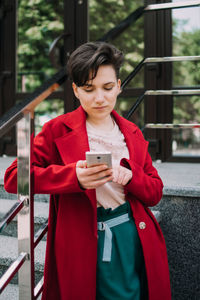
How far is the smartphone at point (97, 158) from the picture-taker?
0.99 metres

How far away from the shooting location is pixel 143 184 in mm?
1166

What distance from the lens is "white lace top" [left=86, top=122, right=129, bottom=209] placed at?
Answer: 122 cm

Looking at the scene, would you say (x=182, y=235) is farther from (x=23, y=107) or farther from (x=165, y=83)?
(x=165, y=83)

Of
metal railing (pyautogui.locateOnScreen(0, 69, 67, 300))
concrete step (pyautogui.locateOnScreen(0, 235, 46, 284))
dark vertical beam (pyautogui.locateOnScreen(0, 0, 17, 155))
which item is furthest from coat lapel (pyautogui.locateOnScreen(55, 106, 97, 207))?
dark vertical beam (pyautogui.locateOnScreen(0, 0, 17, 155))

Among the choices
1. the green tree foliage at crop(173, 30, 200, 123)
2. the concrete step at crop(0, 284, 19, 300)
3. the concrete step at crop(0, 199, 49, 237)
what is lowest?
the concrete step at crop(0, 284, 19, 300)

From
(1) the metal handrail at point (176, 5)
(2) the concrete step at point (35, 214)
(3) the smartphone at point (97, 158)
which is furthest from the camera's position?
(1) the metal handrail at point (176, 5)

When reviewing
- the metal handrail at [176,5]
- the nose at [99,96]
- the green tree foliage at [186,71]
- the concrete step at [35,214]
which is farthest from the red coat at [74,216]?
the green tree foliage at [186,71]

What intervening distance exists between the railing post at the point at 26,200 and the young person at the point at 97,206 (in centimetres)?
4

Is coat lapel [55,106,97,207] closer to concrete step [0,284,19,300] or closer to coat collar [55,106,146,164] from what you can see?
coat collar [55,106,146,164]

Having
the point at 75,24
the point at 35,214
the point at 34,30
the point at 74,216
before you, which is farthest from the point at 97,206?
the point at 34,30

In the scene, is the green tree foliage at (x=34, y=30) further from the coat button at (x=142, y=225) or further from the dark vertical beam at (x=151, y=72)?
the coat button at (x=142, y=225)

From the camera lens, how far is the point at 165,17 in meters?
3.27

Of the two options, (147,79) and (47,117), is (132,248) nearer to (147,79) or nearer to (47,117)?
(147,79)

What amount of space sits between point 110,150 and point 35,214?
1.03 metres
